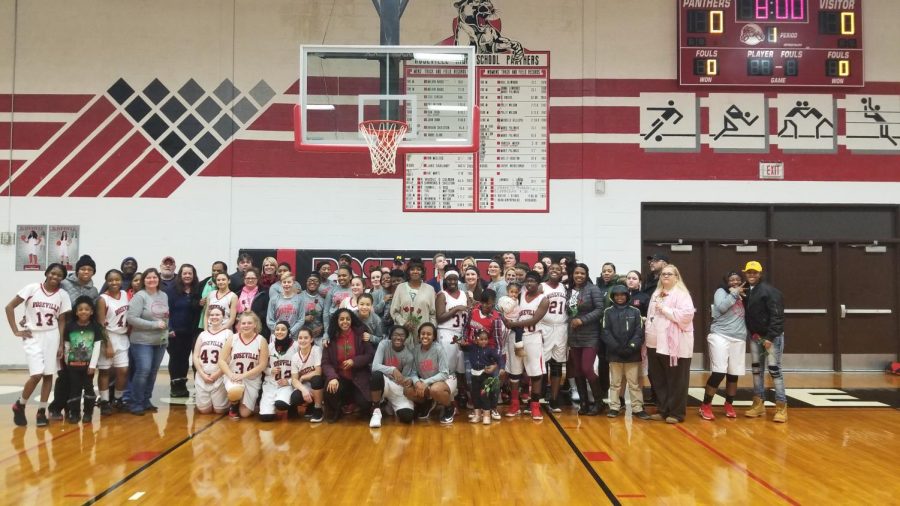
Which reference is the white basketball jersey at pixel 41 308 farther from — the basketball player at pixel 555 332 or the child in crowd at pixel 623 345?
the child in crowd at pixel 623 345

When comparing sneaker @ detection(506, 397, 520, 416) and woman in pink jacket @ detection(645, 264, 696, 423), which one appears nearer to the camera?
woman in pink jacket @ detection(645, 264, 696, 423)

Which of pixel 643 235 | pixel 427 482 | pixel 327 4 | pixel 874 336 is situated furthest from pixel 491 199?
pixel 874 336

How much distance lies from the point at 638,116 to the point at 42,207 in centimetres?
949

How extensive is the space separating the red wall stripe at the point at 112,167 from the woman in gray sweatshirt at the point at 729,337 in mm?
8588

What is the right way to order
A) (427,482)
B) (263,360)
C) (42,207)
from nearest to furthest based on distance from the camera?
1. (427,482)
2. (263,360)
3. (42,207)

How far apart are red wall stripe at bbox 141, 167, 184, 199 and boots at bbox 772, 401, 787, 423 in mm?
8731

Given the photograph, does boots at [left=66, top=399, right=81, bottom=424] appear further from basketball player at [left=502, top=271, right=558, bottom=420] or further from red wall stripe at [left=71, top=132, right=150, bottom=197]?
red wall stripe at [left=71, top=132, right=150, bottom=197]

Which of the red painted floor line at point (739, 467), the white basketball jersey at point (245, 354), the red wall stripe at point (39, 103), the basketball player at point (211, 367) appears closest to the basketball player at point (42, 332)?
the basketball player at point (211, 367)

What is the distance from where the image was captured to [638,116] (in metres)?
9.78

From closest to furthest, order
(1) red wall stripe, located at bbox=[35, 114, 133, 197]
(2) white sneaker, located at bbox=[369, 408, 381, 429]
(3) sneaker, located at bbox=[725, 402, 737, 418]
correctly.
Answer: (2) white sneaker, located at bbox=[369, 408, 381, 429] → (3) sneaker, located at bbox=[725, 402, 737, 418] → (1) red wall stripe, located at bbox=[35, 114, 133, 197]

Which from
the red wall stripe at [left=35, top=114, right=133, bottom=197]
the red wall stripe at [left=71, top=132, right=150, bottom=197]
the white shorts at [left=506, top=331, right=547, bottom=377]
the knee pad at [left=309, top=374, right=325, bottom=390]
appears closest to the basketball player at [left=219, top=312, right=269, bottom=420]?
the knee pad at [left=309, top=374, right=325, bottom=390]

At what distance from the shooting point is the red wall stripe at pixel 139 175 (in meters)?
9.58

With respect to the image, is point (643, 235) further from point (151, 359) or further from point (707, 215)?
point (151, 359)

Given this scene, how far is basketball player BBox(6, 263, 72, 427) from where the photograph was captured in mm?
5910
